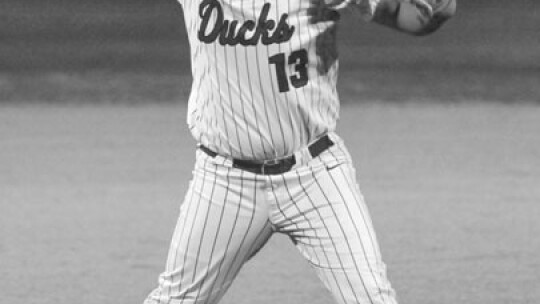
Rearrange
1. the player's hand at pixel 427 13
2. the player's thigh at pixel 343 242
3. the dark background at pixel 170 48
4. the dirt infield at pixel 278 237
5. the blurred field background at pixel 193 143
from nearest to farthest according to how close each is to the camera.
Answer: the player's hand at pixel 427 13
the player's thigh at pixel 343 242
the dirt infield at pixel 278 237
the blurred field background at pixel 193 143
the dark background at pixel 170 48

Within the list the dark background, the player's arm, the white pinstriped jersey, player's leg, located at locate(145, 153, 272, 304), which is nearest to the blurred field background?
the dark background

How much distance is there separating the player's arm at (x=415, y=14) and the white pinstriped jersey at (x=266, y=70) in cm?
7

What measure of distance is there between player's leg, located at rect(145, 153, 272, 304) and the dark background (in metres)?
9.47

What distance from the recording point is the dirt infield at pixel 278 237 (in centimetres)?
690

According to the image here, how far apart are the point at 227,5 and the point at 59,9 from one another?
9908mm

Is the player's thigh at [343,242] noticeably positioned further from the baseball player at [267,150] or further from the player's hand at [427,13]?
the player's hand at [427,13]

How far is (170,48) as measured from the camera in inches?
558

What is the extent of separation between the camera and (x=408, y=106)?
13062mm

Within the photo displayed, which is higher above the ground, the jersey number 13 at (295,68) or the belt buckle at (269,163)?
the jersey number 13 at (295,68)

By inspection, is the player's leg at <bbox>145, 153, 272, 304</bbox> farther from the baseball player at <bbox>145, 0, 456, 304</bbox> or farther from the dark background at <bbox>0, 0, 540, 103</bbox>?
the dark background at <bbox>0, 0, 540, 103</bbox>

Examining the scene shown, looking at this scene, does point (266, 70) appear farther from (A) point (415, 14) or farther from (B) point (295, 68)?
(A) point (415, 14)

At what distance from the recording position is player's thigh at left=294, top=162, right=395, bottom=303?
170 inches

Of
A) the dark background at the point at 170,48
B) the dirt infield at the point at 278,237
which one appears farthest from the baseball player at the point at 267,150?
the dark background at the point at 170,48

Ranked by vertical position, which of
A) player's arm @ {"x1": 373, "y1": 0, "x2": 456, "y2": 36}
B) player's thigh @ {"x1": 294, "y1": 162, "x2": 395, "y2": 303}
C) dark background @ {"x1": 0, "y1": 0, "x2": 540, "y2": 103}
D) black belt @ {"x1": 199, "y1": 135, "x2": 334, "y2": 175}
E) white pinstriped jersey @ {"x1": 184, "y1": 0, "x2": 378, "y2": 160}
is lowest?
dark background @ {"x1": 0, "y1": 0, "x2": 540, "y2": 103}
